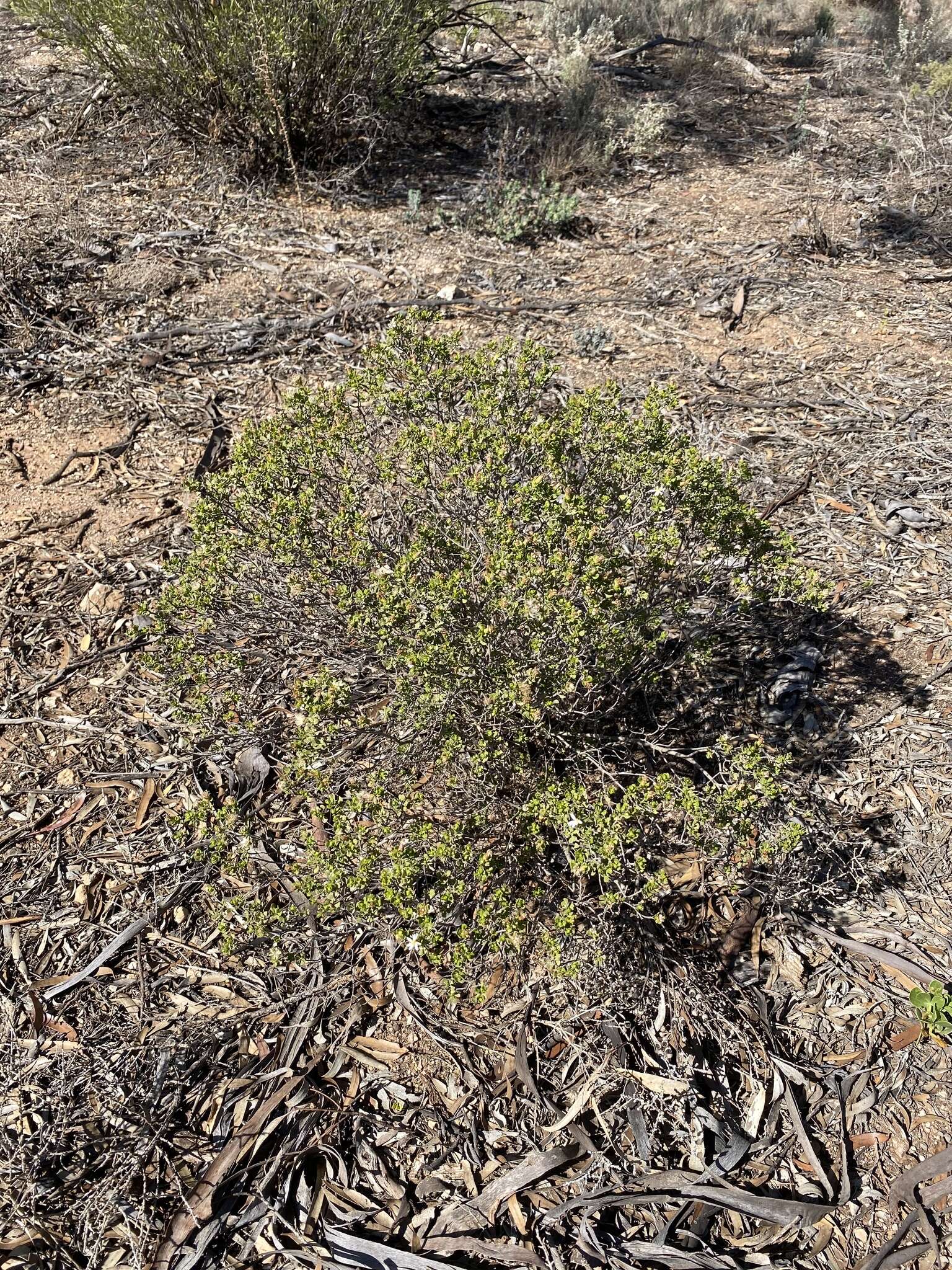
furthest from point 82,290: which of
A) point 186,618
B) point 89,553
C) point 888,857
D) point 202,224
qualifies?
point 888,857

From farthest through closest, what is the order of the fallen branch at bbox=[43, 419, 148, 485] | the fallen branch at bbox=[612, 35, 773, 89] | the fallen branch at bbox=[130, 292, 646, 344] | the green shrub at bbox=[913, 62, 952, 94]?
1. the fallen branch at bbox=[612, 35, 773, 89]
2. the green shrub at bbox=[913, 62, 952, 94]
3. the fallen branch at bbox=[130, 292, 646, 344]
4. the fallen branch at bbox=[43, 419, 148, 485]

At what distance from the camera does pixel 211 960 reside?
2502 mm

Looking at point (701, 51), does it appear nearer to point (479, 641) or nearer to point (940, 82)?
point (940, 82)

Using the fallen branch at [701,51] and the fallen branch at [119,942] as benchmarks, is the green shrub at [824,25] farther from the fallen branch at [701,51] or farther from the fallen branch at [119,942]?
the fallen branch at [119,942]

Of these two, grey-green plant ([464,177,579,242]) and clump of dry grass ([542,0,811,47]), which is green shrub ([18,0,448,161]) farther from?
clump of dry grass ([542,0,811,47])

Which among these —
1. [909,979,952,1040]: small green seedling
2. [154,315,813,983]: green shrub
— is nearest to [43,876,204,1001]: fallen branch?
[154,315,813,983]: green shrub

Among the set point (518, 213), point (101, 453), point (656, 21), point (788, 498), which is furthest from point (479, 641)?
point (656, 21)

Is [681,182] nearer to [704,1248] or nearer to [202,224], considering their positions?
[202,224]

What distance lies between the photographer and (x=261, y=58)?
5.45 metres

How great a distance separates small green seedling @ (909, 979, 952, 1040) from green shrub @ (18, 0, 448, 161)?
19.3 feet

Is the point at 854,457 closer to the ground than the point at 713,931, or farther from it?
farther from it

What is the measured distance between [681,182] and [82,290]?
14.7ft

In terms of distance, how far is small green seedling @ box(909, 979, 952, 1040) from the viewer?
2.36 meters

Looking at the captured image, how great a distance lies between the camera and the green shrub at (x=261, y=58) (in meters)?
5.42
